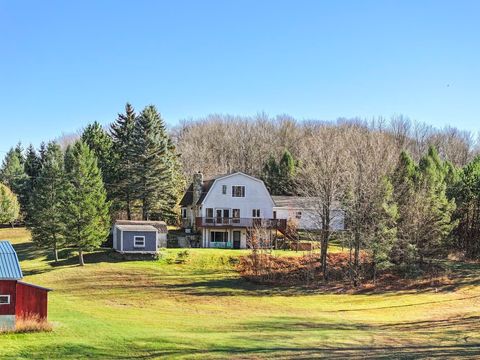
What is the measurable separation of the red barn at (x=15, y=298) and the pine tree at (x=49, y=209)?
21.8 meters

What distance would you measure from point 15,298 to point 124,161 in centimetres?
3920

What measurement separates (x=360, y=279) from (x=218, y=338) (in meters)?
24.9

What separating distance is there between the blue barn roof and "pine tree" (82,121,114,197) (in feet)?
128

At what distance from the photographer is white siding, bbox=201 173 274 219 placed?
5753cm

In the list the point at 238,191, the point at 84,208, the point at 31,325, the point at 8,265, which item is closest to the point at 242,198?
the point at 238,191

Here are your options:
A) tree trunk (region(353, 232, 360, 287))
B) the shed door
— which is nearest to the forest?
tree trunk (region(353, 232, 360, 287))

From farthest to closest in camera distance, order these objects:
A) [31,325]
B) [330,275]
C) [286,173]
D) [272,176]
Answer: [272,176] → [286,173] → [330,275] → [31,325]

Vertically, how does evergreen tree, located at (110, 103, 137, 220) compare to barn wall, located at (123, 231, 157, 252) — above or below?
above

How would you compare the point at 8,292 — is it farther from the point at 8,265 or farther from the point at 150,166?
the point at 150,166

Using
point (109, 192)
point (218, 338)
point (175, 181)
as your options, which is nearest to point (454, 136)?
point (175, 181)

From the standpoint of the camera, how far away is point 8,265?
25.4 m

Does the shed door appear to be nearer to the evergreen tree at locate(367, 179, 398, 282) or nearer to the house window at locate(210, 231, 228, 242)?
the house window at locate(210, 231, 228, 242)

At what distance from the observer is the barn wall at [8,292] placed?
24.5m

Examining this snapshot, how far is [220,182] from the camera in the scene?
5781 centimetres
